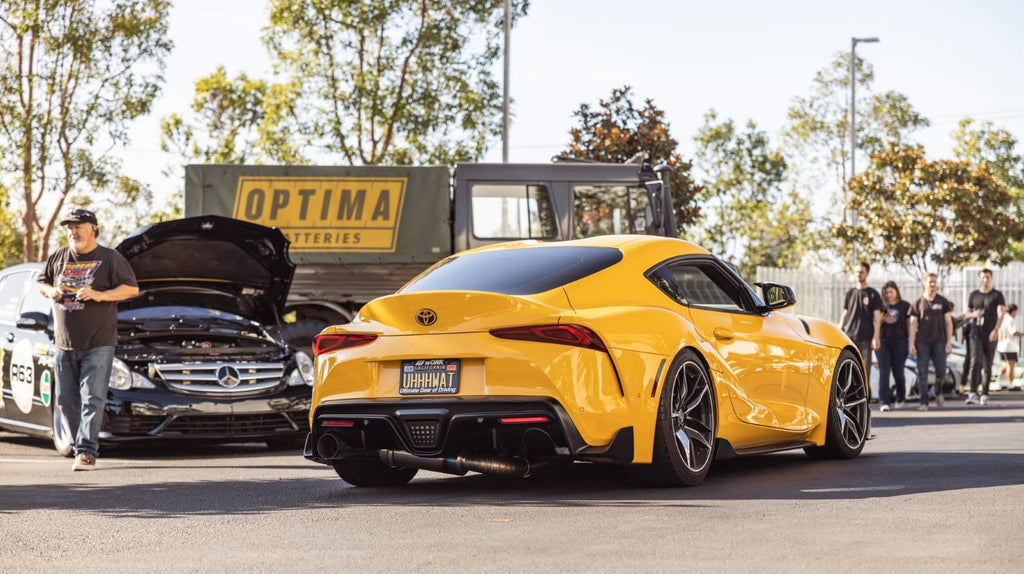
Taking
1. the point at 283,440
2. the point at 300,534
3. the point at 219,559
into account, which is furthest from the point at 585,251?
the point at 283,440

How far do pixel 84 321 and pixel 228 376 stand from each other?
148 cm

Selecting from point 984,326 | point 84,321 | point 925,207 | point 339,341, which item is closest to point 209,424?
point 84,321

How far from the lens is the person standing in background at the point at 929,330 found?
1756 cm

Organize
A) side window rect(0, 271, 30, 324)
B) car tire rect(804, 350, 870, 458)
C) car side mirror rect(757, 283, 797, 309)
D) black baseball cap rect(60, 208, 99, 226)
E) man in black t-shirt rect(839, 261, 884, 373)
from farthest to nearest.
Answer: man in black t-shirt rect(839, 261, 884, 373), side window rect(0, 271, 30, 324), black baseball cap rect(60, 208, 99, 226), car tire rect(804, 350, 870, 458), car side mirror rect(757, 283, 797, 309)

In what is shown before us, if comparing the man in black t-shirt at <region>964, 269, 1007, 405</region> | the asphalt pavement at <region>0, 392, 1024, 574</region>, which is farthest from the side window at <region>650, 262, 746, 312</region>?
the man in black t-shirt at <region>964, 269, 1007, 405</region>

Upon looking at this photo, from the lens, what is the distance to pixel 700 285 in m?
8.23

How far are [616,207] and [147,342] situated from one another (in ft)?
24.1

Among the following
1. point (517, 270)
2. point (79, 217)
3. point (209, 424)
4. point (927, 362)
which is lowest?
point (927, 362)

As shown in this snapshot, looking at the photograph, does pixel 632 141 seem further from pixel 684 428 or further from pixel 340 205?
pixel 684 428

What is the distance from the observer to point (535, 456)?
23.8 feet

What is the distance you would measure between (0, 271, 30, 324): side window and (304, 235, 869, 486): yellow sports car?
5017mm

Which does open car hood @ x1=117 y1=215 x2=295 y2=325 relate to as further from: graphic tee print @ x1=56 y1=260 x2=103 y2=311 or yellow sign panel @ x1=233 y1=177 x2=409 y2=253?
yellow sign panel @ x1=233 y1=177 x2=409 y2=253

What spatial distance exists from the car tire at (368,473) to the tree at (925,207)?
32.6 metres

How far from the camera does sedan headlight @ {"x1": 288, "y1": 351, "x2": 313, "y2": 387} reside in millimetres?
11227
